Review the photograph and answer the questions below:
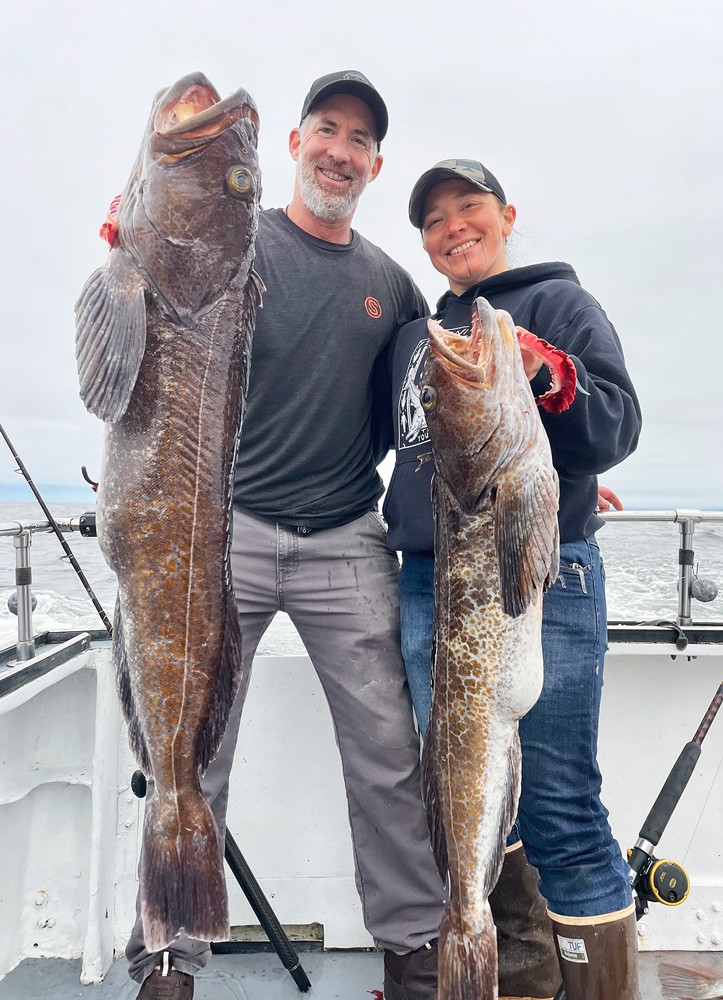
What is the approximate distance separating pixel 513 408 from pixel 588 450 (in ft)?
0.92

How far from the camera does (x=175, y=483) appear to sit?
2.02m

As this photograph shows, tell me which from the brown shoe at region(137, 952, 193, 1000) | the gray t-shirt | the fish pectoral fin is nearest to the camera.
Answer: the fish pectoral fin

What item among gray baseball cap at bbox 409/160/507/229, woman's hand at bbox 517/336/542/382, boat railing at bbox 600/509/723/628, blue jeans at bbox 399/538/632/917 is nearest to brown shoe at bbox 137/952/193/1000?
blue jeans at bbox 399/538/632/917

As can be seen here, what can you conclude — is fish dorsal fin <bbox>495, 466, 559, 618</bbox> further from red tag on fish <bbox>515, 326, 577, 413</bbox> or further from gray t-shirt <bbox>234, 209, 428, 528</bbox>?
gray t-shirt <bbox>234, 209, 428, 528</bbox>

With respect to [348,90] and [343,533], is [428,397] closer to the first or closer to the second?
[343,533]

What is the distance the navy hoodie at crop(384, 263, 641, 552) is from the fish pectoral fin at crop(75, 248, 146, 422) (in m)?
1.07

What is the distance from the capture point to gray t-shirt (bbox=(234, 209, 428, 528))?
2.91m

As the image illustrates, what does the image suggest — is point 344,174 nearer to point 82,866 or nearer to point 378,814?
point 378,814

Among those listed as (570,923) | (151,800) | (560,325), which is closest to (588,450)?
(560,325)

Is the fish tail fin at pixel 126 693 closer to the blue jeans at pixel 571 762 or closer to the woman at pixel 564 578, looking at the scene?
the woman at pixel 564 578

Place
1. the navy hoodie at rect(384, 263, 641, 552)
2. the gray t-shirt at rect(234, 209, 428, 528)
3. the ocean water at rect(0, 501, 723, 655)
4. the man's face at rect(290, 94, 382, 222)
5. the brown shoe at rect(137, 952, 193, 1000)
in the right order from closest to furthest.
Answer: the navy hoodie at rect(384, 263, 641, 552), the brown shoe at rect(137, 952, 193, 1000), the gray t-shirt at rect(234, 209, 428, 528), the man's face at rect(290, 94, 382, 222), the ocean water at rect(0, 501, 723, 655)

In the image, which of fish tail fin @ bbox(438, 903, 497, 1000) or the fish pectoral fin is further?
fish tail fin @ bbox(438, 903, 497, 1000)

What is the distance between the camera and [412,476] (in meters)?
2.67

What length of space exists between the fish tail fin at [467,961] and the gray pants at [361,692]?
65 cm
